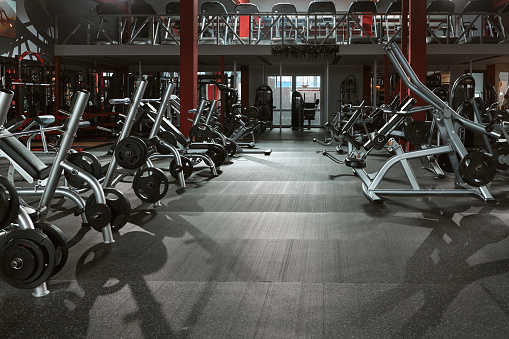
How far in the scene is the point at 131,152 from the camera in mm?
3078

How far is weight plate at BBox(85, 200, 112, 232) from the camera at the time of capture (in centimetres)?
264

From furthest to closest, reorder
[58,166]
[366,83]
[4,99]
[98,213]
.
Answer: [366,83]
[98,213]
[58,166]
[4,99]

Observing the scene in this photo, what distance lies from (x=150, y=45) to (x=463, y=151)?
25.2ft

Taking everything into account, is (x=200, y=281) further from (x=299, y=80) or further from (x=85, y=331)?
(x=299, y=80)

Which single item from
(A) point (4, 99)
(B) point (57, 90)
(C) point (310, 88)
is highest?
(C) point (310, 88)

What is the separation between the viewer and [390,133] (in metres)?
5.32

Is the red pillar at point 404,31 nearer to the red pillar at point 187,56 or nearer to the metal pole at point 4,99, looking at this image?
the red pillar at point 187,56

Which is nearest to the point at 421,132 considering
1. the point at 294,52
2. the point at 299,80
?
the point at 294,52

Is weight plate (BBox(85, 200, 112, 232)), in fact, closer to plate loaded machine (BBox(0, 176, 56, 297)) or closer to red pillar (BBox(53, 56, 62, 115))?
plate loaded machine (BBox(0, 176, 56, 297))

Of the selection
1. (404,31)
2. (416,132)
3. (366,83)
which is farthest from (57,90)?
(416,132)

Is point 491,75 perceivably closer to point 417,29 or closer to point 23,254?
point 417,29

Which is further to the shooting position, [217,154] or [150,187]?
[217,154]

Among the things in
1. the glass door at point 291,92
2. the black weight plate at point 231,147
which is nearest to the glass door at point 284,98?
the glass door at point 291,92

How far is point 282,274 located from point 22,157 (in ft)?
4.06
